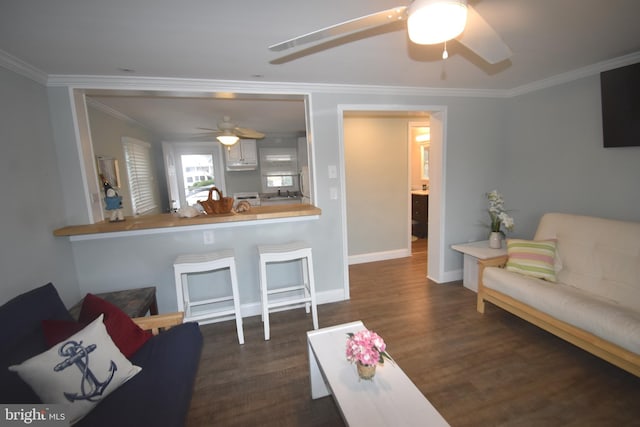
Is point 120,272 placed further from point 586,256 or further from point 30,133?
point 586,256

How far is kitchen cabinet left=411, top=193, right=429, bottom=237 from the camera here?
17.3 feet

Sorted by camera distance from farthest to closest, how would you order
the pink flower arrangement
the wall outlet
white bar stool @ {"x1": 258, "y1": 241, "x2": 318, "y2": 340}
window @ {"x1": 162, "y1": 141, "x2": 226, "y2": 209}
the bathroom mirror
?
the bathroom mirror
window @ {"x1": 162, "y1": 141, "x2": 226, "y2": 209}
the wall outlet
white bar stool @ {"x1": 258, "y1": 241, "x2": 318, "y2": 340}
the pink flower arrangement

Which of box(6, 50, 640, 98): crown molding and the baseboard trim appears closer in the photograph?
box(6, 50, 640, 98): crown molding

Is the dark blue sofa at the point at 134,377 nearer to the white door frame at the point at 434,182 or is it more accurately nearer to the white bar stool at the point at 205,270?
the white bar stool at the point at 205,270

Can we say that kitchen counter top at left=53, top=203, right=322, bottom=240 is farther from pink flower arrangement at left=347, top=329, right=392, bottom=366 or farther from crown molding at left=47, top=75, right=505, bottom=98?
pink flower arrangement at left=347, top=329, right=392, bottom=366

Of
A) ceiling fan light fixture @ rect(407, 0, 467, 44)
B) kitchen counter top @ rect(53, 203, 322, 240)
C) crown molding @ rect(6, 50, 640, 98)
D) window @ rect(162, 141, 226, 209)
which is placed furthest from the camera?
window @ rect(162, 141, 226, 209)

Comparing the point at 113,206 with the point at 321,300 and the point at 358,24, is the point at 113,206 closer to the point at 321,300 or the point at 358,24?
the point at 321,300

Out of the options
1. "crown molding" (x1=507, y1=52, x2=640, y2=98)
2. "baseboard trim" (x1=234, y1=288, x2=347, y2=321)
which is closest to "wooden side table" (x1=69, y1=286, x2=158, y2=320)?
"baseboard trim" (x1=234, y1=288, x2=347, y2=321)

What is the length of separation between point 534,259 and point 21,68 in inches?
166

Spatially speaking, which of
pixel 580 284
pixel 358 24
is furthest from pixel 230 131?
pixel 580 284

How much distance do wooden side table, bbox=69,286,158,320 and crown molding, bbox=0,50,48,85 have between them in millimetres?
1729

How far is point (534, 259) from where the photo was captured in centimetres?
242

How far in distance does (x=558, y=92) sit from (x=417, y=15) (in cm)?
278

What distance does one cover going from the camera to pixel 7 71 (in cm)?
180
